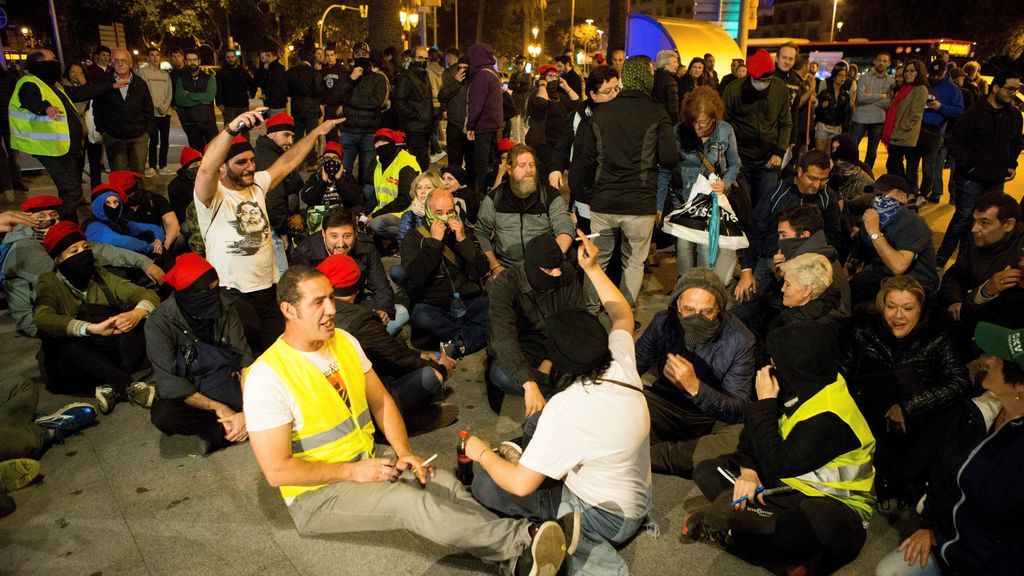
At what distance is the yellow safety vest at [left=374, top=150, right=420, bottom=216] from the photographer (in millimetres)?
7559

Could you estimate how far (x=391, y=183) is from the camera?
298 inches

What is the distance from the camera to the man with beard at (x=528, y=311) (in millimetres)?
4254

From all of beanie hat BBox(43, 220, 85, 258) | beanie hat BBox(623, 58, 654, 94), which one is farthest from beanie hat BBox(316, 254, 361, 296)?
beanie hat BBox(623, 58, 654, 94)

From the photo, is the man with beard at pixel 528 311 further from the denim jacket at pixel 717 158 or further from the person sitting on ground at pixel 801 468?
the denim jacket at pixel 717 158

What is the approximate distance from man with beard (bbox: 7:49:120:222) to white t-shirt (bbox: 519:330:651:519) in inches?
280

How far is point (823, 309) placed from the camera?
4.27 meters

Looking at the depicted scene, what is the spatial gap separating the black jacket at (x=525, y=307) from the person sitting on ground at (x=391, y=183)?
304 cm

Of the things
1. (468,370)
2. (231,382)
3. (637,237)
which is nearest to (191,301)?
(231,382)

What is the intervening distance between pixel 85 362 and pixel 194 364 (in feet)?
3.74

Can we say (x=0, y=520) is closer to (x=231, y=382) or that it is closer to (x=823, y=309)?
(x=231, y=382)

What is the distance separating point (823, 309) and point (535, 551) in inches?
99.7

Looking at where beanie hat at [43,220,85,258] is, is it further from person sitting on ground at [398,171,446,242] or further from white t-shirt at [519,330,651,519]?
white t-shirt at [519,330,651,519]

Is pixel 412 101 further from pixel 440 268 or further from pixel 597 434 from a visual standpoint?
pixel 597 434

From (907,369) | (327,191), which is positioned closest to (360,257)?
(327,191)
